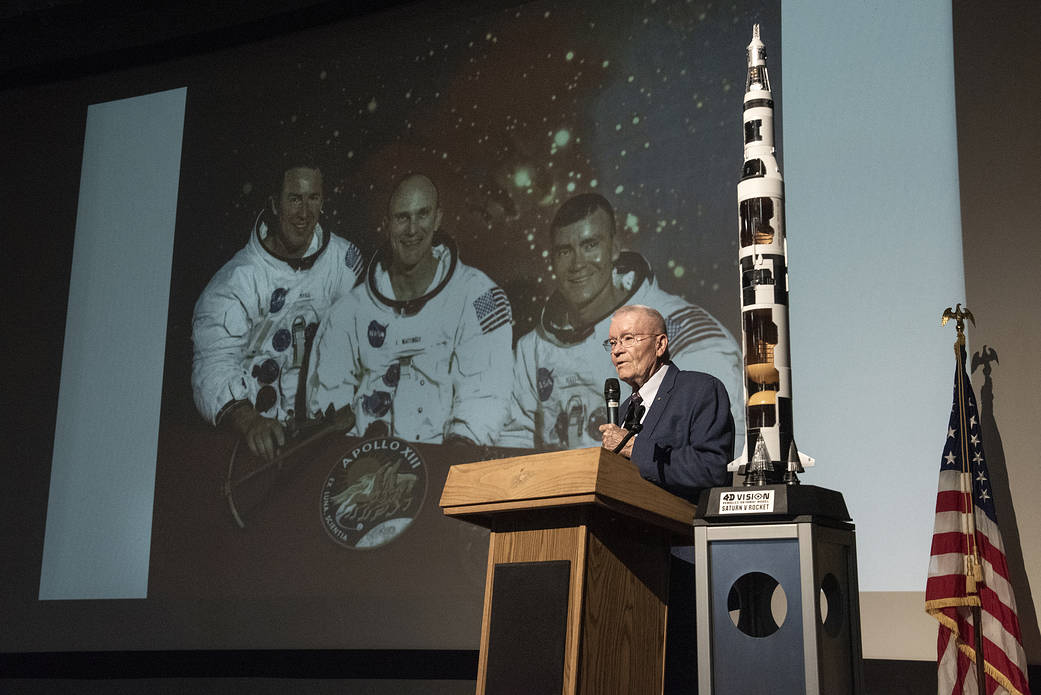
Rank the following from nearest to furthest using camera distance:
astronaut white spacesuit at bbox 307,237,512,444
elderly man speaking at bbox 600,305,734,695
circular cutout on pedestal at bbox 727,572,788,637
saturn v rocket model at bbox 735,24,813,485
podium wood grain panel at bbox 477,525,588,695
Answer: podium wood grain panel at bbox 477,525,588,695 < elderly man speaking at bbox 600,305,734,695 < circular cutout on pedestal at bbox 727,572,788,637 < saturn v rocket model at bbox 735,24,813,485 < astronaut white spacesuit at bbox 307,237,512,444

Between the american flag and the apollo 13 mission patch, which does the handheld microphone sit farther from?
the apollo 13 mission patch

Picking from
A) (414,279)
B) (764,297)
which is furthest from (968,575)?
(414,279)

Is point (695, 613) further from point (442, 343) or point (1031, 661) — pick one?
point (442, 343)

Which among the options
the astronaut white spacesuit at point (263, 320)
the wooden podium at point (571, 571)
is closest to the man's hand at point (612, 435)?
the wooden podium at point (571, 571)

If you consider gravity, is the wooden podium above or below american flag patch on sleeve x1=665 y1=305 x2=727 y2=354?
below

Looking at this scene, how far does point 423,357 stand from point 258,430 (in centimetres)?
102

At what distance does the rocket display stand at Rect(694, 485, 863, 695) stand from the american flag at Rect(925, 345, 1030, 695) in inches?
48.2

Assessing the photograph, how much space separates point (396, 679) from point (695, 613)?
8.69 ft

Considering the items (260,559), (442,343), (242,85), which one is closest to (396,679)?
(260,559)

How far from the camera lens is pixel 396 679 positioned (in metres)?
4.96

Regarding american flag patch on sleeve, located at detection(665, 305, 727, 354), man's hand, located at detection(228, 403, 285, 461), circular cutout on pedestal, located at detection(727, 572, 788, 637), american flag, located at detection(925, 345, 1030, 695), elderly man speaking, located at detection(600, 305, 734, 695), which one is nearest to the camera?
elderly man speaking, located at detection(600, 305, 734, 695)

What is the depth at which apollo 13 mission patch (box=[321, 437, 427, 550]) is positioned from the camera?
4984 mm

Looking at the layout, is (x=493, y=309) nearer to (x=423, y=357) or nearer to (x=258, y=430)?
(x=423, y=357)

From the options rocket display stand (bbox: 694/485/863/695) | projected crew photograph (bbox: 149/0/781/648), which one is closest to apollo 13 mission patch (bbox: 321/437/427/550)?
projected crew photograph (bbox: 149/0/781/648)
